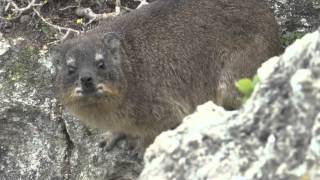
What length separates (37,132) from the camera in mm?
7164

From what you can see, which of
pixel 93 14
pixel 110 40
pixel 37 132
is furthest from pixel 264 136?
pixel 93 14

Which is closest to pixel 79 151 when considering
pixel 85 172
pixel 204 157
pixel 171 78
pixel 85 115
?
pixel 85 172

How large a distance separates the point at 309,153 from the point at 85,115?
14.5 feet

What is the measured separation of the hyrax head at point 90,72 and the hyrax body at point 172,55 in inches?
0.5

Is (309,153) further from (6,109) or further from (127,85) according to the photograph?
(6,109)

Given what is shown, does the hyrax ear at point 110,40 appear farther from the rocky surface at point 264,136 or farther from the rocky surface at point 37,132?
the rocky surface at point 264,136

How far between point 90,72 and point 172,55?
1.03 meters

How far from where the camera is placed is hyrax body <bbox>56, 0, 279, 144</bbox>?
21.0ft

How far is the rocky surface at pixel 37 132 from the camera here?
7.08 m

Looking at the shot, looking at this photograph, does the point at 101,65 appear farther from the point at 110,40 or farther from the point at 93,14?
the point at 93,14

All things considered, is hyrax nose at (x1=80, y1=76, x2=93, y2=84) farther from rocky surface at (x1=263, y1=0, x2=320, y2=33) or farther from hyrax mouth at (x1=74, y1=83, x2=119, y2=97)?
rocky surface at (x1=263, y1=0, x2=320, y2=33)

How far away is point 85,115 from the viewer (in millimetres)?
6371

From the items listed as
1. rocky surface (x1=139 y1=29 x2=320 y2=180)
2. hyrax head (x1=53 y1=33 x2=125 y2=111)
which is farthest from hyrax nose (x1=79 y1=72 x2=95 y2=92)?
rocky surface (x1=139 y1=29 x2=320 y2=180)

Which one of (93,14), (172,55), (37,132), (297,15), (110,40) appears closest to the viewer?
(110,40)
